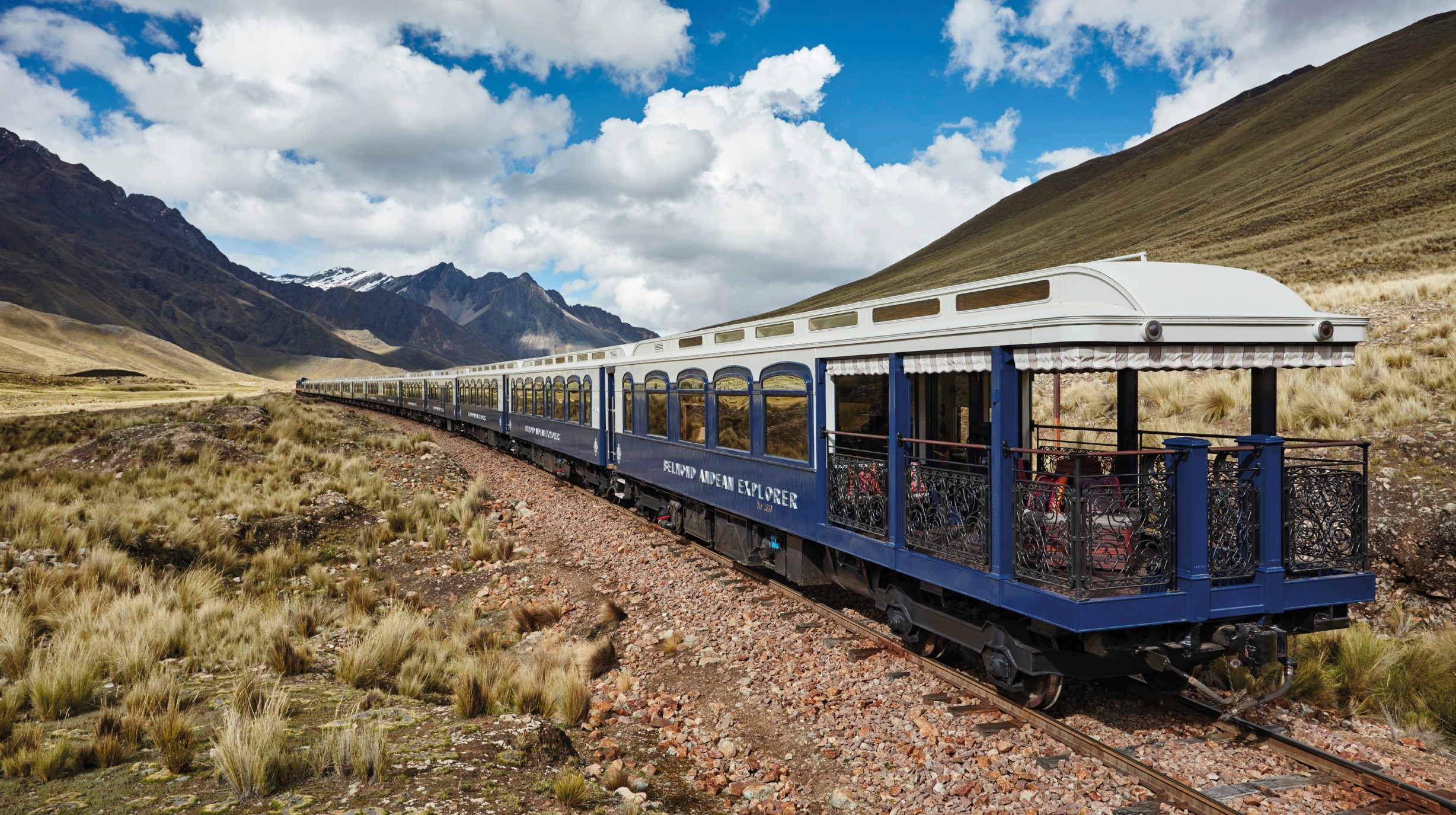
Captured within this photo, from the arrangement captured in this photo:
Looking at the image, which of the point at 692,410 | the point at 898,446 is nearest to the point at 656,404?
the point at 692,410

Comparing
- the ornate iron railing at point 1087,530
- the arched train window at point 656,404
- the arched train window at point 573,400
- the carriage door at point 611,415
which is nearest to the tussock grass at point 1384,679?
the ornate iron railing at point 1087,530

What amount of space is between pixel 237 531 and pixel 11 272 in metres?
163

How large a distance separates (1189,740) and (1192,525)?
5.04ft

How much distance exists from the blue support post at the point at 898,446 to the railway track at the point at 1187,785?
1.22m

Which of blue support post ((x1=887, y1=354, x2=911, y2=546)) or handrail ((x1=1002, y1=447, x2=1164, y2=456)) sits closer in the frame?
handrail ((x1=1002, y1=447, x2=1164, y2=456))

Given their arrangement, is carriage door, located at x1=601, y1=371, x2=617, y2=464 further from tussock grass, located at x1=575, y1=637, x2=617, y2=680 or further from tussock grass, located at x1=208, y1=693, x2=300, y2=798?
tussock grass, located at x1=208, y1=693, x2=300, y2=798

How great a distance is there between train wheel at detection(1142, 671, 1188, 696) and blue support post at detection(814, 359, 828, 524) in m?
3.11

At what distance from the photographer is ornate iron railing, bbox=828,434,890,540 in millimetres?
7059

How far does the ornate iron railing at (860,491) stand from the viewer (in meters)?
7.06

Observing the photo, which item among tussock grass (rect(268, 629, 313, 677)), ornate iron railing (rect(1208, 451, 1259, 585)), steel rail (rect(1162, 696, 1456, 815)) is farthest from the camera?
tussock grass (rect(268, 629, 313, 677))

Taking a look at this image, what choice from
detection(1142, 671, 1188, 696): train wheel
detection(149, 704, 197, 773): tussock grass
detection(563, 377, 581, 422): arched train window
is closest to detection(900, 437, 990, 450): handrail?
detection(1142, 671, 1188, 696): train wheel

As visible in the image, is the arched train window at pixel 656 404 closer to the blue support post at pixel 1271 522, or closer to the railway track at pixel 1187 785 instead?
the railway track at pixel 1187 785

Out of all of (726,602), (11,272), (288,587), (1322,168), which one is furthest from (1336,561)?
(11,272)

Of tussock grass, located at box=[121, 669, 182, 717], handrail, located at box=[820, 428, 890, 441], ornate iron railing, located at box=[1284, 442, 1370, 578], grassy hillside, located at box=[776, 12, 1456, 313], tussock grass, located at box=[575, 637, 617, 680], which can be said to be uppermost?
grassy hillside, located at box=[776, 12, 1456, 313]
